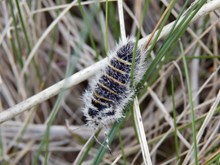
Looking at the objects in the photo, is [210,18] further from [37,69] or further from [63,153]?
[63,153]

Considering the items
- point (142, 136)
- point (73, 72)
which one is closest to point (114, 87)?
point (142, 136)

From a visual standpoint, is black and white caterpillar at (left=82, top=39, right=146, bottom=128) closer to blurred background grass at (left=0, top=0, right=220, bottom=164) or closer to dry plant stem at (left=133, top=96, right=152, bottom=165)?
dry plant stem at (left=133, top=96, right=152, bottom=165)

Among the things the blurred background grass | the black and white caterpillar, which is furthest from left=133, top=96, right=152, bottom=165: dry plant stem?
the blurred background grass

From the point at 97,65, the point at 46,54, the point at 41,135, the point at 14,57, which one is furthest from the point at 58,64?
the point at 97,65

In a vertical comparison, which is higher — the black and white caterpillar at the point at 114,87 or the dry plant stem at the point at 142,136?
the black and white caterpillar at the point at 114,87

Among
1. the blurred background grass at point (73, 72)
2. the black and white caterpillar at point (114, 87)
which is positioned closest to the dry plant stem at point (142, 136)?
the black and white caterpillar at point (114, 87)

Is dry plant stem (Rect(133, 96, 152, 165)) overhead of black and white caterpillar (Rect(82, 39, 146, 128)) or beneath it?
beneath

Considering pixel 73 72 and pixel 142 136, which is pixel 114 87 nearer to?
pixel 142 136

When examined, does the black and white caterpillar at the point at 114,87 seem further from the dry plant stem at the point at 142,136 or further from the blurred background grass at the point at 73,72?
the blurred background grass at the point at 73,72
